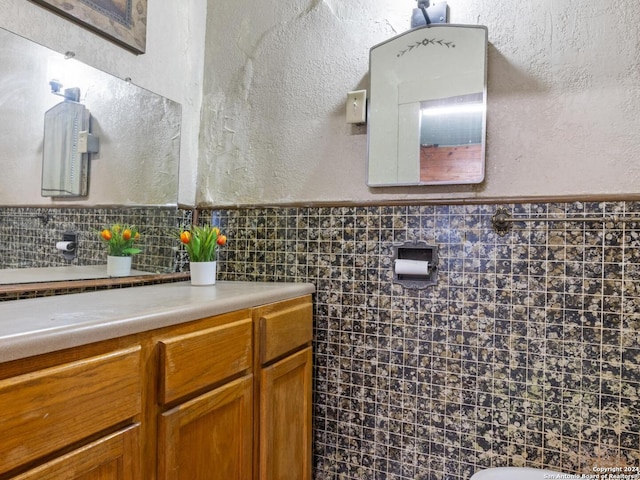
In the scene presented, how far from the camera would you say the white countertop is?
27.0 inches

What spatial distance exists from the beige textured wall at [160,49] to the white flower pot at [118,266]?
0.29 m

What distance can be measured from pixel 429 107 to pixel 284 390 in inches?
43.4

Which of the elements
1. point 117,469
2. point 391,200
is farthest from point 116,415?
point 391,200

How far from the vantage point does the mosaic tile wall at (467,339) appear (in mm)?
1261

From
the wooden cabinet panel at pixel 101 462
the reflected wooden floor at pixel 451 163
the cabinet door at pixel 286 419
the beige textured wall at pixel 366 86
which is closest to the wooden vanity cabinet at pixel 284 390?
the cabinet door at pixel 286 419

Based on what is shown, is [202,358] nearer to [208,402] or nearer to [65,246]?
[208,402]

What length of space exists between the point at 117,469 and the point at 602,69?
1.68 m

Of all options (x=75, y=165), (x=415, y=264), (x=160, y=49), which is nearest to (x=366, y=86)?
(x=415, y=264)

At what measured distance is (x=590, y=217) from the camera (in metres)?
1.28

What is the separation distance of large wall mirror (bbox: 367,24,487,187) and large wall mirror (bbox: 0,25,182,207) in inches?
33.6

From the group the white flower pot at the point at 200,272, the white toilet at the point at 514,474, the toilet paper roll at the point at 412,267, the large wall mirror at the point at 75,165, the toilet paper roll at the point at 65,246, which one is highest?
the large wall mirror at the point at 75,165

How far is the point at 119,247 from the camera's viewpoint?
1.51 meters

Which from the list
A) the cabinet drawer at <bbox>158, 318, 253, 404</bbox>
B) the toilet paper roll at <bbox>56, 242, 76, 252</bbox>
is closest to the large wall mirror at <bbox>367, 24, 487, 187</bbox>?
the cabinet drawer at <bbox>158, 318, 253, 404</bbox>

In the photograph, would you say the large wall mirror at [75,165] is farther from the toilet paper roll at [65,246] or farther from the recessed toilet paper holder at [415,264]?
the recessed toilet paper holder at [415,264]
